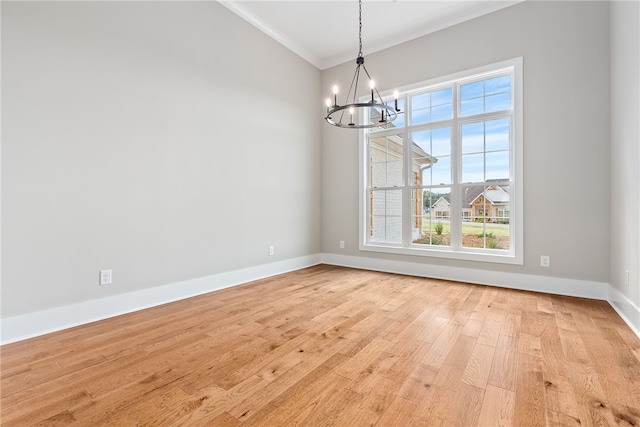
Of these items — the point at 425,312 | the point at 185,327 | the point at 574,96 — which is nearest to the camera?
the point at 185,327

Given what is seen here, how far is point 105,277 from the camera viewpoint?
2.52 meters

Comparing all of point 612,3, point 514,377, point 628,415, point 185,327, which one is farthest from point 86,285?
point 612,3

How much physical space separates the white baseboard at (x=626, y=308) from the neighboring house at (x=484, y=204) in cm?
120

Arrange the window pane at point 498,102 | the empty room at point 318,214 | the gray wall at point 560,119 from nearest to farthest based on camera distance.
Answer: the empty room at point 318,214 → the gray wall at point 560,119 → the window pane at point 498,102

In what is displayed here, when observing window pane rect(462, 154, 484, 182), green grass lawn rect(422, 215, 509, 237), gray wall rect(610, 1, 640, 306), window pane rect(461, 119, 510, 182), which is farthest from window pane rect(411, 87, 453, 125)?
gray wall rect(610, 1, 640, 306)

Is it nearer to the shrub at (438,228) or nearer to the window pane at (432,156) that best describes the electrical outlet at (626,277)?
the shrub at (438,228)

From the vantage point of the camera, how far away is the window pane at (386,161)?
4.51 meters

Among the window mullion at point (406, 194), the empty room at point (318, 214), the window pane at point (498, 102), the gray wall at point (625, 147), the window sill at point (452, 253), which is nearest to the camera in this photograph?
the empty room at point (318, 214)

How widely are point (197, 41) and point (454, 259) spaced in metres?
4.17

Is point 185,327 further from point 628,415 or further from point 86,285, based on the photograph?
point 628,415

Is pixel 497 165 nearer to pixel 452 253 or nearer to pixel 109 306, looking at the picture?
pixel 452 253

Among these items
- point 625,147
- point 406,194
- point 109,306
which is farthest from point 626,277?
point 109,306

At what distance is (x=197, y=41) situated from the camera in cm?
322

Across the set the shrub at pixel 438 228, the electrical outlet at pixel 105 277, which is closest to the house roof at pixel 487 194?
the shrub at pixel 438 228
